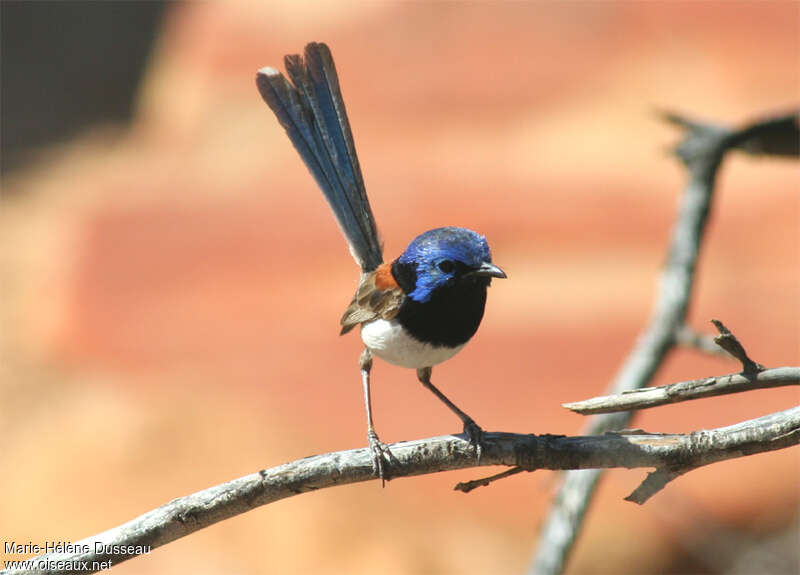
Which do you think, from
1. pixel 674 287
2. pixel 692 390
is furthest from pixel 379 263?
pixel 692 390

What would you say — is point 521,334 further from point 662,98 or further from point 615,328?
point 662,98

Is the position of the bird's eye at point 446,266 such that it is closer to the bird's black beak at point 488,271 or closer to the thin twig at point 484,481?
the bird's black beak at point 488,271

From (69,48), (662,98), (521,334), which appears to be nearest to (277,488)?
(521,334)

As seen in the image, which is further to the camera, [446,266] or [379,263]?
[379,263]

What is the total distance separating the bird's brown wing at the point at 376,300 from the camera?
3.14 meters

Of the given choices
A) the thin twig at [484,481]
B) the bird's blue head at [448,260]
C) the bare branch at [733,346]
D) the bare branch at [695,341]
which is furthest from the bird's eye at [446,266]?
the bare branch at [695,341]

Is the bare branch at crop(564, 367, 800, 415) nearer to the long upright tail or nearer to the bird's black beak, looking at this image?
the bird's black beak

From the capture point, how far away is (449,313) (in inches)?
118

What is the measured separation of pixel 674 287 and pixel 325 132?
1.73m

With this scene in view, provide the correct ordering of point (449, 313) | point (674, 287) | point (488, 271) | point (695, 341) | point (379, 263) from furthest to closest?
1. point (674, 287)
2. point (695, 341)
3. point (379, 263)
4. point (449, 313)
5. point (488, 271)

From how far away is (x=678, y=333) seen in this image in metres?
4.01

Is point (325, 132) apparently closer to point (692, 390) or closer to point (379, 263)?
point (379, 263)

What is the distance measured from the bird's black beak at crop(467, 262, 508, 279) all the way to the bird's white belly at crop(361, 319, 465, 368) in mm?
276

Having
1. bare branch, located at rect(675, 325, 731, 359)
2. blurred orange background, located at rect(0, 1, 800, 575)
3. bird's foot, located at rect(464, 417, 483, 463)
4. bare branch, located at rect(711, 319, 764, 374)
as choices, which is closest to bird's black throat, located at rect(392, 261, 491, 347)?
bird's foot, located at rect(464, 417, 483, 463)
